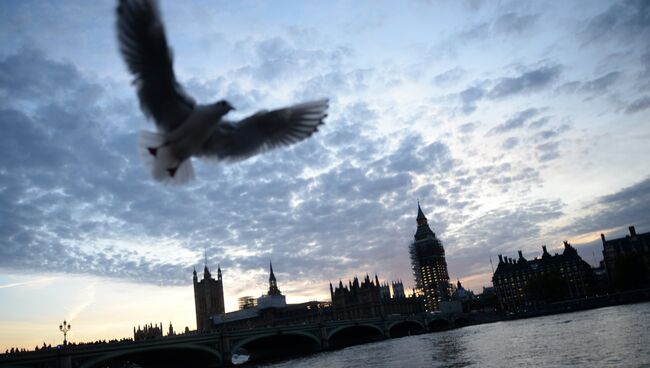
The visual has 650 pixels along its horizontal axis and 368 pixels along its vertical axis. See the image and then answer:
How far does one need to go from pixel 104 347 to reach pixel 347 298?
323ft

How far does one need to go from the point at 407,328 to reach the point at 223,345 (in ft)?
176

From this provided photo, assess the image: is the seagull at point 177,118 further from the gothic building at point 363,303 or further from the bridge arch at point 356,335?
the gothic building at point 363,303

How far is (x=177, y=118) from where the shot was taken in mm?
5648

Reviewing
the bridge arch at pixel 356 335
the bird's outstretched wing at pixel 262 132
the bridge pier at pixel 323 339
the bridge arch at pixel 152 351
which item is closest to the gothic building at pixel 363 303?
the bridge arch at pixel 356 335

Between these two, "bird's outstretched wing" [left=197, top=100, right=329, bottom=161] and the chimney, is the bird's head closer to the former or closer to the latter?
"bird's outstretched wing" [left=197, top=100, right=329, bottom=161]

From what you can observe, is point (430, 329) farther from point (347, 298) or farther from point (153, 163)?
point (153, 163)

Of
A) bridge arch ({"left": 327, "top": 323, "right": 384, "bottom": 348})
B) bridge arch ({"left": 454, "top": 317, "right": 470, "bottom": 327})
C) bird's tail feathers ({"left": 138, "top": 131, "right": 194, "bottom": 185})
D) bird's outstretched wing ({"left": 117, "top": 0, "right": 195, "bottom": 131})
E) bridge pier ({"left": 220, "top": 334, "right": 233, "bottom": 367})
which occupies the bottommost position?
bridge arch ({"left": 454, "top": 317, "right": 470, "bottom": 327})

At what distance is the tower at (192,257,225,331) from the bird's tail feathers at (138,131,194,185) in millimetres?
166926

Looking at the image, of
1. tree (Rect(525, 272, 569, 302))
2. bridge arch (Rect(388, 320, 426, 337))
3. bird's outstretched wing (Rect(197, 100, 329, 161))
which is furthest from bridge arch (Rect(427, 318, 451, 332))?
bird's outstretched wing (Rect(197, 100, 329, 161))

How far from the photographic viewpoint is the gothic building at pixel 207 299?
165 m

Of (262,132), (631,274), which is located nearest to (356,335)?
(631,274)

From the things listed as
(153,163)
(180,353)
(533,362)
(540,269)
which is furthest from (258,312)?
(153,163)

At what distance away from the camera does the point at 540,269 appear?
133 metres

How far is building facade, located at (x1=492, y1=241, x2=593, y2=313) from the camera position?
4131 inches
